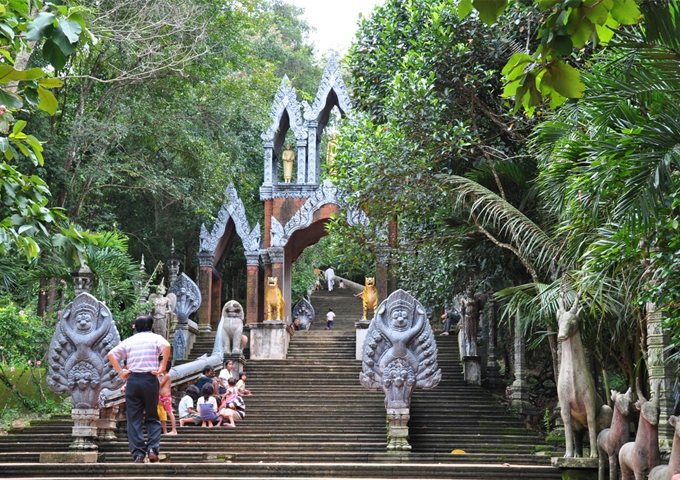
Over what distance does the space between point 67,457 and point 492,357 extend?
8.73m

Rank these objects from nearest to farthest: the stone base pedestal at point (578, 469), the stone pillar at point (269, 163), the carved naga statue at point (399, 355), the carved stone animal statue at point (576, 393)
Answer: the carved stone animal statue at point (576, 393)
the stone base pedestal at point (578, 469)
the carved naga statue at point (399, 355)
the stone pillar at point (269, 163)

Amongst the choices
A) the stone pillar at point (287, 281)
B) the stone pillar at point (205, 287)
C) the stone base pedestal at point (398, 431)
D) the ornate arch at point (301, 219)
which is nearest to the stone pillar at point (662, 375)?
the stone base pedestal at point (398, 431)

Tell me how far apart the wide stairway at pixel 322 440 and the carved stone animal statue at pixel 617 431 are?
1.11 metres

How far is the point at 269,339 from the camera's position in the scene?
19.0m

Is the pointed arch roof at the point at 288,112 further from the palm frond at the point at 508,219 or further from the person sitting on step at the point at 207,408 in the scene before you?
the person sitting on step at the point at 207,408

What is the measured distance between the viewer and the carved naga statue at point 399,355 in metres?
11.2

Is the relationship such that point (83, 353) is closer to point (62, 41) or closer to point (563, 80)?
point (62, 41)

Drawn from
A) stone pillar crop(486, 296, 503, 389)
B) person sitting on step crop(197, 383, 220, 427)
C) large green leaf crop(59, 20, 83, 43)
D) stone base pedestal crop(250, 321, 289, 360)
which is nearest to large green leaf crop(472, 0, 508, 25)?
large green leaf crop(59, 20, 83, 43)

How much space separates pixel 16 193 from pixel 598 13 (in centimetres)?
368

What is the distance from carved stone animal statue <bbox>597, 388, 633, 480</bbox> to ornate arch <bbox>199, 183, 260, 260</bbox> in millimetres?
15080

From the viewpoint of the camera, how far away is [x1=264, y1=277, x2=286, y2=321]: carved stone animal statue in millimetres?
19547

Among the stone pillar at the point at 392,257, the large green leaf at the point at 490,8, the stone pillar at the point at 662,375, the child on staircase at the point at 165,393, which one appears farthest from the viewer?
the stone pillar at the point at 392,257

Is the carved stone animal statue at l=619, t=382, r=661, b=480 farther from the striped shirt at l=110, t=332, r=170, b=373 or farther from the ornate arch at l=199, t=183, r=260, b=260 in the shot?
the ornate arch at l=199, t=183, r=260, b=260

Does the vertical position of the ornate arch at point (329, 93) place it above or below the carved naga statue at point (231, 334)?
above
